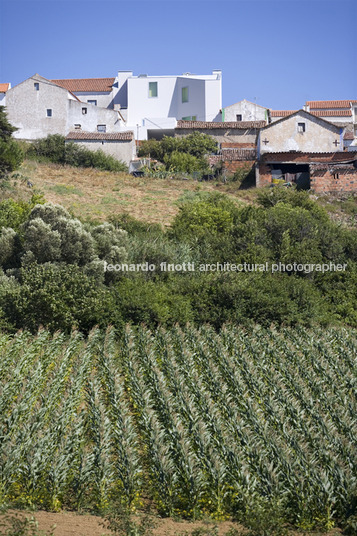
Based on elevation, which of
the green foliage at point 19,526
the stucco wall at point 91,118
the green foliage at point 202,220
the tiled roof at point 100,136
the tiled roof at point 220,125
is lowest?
the green foliage at point 19,526

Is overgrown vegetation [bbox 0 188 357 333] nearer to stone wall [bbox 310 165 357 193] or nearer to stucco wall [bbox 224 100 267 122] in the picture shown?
stone wall [bbox 310 165 357 193]

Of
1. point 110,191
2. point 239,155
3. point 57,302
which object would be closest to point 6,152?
point 110,191

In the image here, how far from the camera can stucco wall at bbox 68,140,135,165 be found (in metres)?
47.8

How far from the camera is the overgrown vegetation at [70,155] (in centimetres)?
4578

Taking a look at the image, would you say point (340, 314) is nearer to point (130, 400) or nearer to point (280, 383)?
point (280, 383)

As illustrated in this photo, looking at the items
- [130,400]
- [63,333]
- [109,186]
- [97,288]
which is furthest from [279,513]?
[109,186]

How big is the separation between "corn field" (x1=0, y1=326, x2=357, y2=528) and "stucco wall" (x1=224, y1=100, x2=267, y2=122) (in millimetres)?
39918

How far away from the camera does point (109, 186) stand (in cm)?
4122

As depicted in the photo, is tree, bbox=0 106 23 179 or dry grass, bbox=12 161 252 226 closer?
dry grass, bbox=12 161 252 226

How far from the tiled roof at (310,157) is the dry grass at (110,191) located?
334 cm

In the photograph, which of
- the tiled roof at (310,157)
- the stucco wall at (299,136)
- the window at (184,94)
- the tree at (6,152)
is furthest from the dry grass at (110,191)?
the window at (184,94)

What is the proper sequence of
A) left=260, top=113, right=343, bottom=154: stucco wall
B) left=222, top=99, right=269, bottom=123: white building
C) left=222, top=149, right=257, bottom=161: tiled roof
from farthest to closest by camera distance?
1. left=222, top=99, right=269, bottom=123: white building
2. left=222, top=149, right=257, bottom=161: tiled roof
3. left=260, top=113, right=343, bottom=154: stucco wall

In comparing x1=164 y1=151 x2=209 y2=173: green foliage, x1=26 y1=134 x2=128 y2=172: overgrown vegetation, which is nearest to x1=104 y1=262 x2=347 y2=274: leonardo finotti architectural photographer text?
x1=164 y1=151 x2=209 y2=173: green foliage

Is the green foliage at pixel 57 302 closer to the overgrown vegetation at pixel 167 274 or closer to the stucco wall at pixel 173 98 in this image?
the overgrown vegetation at pixel 167 274
